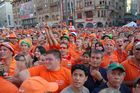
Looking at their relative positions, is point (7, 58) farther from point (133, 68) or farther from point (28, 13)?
point (28, 13)

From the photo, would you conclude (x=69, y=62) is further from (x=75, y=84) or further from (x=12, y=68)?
(x=75, y=84)

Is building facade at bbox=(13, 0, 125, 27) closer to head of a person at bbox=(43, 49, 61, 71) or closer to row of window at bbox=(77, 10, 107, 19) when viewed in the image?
row of window at bbox=(77, 10, 107, 19)

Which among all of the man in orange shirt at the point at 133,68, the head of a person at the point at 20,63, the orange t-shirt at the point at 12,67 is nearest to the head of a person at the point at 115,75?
the man in orange shirt at the point at 133,68

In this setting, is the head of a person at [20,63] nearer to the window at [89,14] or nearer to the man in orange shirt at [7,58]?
the man in orange shirt at [7,58]

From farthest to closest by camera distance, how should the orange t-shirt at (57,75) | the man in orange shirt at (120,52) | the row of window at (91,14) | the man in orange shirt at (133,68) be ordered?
1. the row of window at (91,14)
2. the man in orange shirt at (120,52)
3. the man in orange shirt at (133,68)
4. the orange t-shirt at (57,75)

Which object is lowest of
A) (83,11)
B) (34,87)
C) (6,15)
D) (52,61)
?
(34,87)

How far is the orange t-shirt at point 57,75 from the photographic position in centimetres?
400

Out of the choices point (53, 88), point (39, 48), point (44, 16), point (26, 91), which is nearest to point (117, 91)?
point (53, 88)

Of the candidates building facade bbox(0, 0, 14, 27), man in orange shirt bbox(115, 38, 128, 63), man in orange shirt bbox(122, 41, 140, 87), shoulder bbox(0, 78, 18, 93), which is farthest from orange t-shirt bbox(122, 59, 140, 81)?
building facade bbox(0, 0, 14, 27)

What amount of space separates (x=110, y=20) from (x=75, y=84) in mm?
58781

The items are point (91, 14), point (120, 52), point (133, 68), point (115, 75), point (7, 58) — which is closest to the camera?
point (115, 75)

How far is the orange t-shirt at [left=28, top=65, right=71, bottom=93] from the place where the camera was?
400cm

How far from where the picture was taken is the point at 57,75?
4047 millimetres

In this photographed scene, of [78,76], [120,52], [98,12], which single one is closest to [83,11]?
[98,12]
